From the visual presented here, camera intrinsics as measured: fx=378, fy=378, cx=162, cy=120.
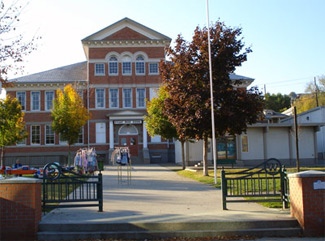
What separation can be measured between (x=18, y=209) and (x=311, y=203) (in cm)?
656

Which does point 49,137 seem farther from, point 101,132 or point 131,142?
point 131,142

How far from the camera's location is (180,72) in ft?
72.1

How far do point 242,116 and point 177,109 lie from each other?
3763 mm

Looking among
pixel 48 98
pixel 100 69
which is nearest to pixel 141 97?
pixel 100 69

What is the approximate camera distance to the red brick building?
144ft

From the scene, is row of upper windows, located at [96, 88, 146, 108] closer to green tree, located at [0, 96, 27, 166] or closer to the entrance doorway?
the entrance doorway

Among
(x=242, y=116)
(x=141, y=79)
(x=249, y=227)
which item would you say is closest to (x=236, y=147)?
(x=242, y=116)

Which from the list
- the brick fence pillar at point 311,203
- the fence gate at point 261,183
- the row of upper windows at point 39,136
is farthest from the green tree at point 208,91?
the row of upper windows at point 39,136

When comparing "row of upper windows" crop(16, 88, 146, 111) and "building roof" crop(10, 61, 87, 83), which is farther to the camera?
"building roof" crop(10, 61, 87, 83)

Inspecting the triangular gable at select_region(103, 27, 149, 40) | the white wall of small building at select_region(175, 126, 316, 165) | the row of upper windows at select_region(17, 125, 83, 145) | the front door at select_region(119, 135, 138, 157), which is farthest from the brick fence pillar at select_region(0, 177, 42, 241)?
the triangular gable at select_region(103, 27, 149, 40)

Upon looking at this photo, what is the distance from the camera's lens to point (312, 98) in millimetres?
66500

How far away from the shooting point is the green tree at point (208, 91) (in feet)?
69.9

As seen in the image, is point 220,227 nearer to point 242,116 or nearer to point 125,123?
point 242,116

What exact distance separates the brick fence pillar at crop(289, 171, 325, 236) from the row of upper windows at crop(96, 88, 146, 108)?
3641 cm
